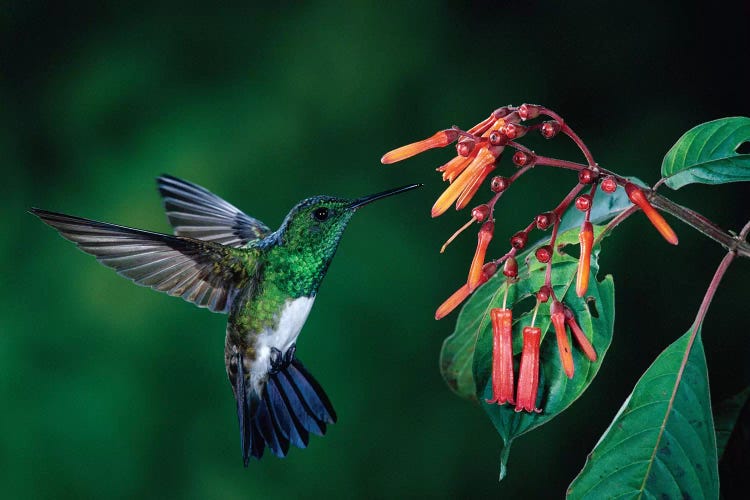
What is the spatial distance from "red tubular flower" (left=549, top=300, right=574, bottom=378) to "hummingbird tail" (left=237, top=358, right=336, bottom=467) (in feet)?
2.45

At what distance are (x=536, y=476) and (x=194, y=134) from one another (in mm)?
1906

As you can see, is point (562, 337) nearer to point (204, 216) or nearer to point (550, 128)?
point (550, 128)

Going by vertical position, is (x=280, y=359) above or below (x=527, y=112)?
below

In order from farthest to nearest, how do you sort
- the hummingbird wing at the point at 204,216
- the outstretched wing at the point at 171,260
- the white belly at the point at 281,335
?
the hummingbird wing at the point at 204,216 → the white belly at the point at 281,335 → the outstretched wing at the point at 171,260

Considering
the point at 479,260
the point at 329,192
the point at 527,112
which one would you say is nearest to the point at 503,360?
the point at 479,260

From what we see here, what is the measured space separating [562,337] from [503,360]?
0.30 ft

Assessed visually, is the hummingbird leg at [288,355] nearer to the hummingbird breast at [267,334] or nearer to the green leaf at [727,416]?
the hummingbird breast at [267,334]

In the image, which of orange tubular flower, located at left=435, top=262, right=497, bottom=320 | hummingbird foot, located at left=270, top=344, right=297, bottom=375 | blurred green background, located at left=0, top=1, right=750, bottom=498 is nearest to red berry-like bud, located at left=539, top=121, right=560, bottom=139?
→ orange tubular flower, located at left=435, top=262, right=497, bottom=320

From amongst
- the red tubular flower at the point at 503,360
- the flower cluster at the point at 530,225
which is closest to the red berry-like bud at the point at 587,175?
the flower cluster at the point at 530,225

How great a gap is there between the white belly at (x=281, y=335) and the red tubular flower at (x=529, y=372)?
2.00 feet

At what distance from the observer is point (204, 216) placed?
1.88 meters

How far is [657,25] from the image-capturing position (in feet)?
10.5

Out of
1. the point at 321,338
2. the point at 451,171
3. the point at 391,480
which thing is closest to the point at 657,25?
the point at 321,338

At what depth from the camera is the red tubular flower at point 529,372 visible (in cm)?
109
